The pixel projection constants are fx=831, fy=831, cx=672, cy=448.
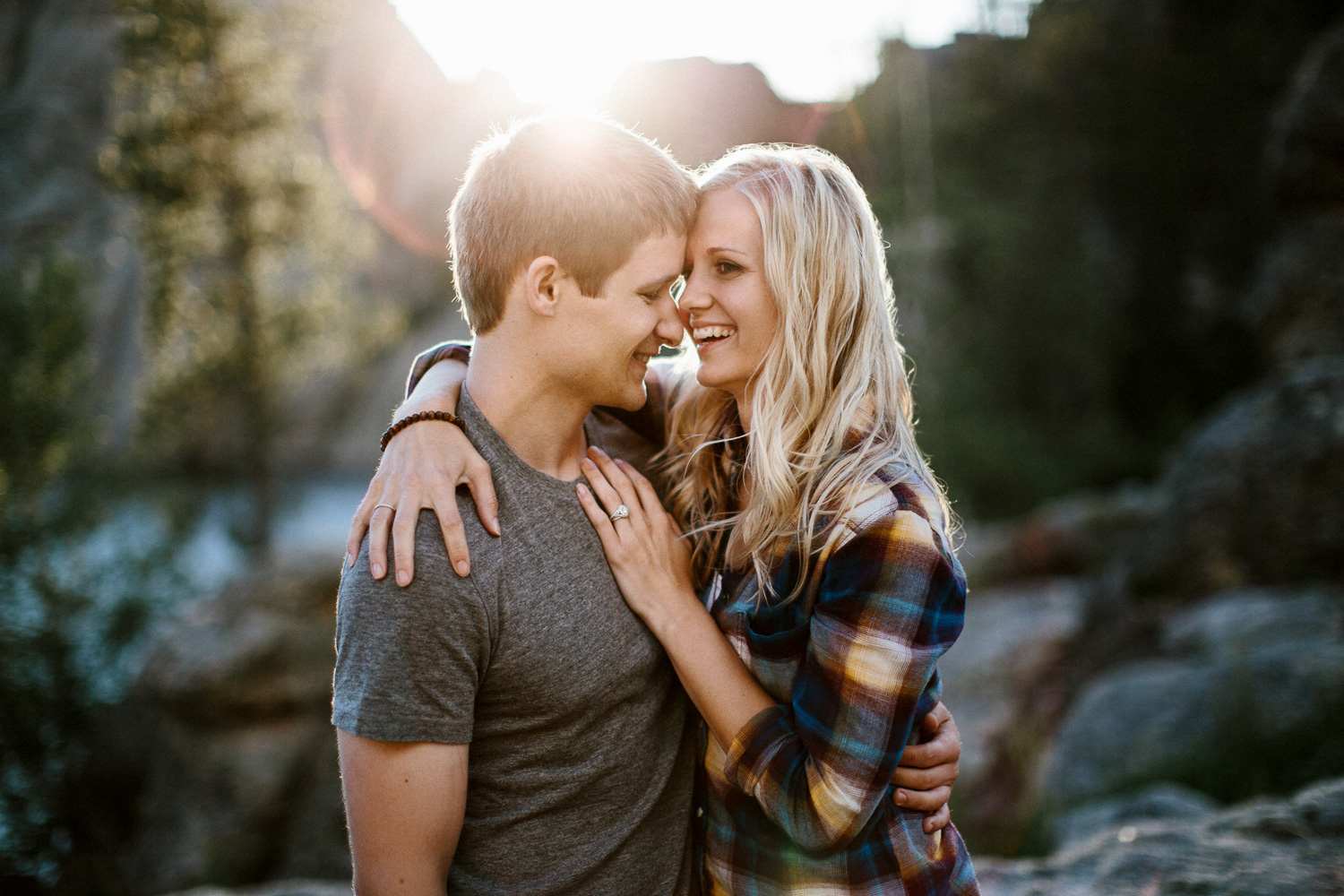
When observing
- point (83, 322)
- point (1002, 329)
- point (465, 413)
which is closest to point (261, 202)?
point (83, 322)

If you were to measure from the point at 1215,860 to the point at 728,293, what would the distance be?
2330 mm

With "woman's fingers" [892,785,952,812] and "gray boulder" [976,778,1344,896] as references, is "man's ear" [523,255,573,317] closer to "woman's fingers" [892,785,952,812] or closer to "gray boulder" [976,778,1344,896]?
"woman's fingers" [892,785,952,812]

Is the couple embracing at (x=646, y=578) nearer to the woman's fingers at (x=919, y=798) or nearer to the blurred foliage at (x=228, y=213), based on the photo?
the woman's fingers at (x=919, y=798)

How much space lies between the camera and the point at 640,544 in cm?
190

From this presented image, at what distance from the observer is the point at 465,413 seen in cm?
194

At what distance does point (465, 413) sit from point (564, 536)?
382 mm

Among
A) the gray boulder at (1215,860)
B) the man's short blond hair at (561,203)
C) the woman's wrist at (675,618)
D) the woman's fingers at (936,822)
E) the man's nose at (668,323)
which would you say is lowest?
the gray boulder at (1215,860)

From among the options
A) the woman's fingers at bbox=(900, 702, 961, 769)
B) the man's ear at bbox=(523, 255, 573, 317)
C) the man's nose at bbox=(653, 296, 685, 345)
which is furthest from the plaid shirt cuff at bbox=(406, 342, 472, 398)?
the woman's fingers at bbox=(900, 702, 961, 769)

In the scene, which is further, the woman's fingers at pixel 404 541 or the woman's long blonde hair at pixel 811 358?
the woman's long blonde hair at pixel 811 358

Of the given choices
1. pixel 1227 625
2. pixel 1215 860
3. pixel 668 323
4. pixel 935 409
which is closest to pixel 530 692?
pixel 668 323

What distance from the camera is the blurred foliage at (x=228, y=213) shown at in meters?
10.5

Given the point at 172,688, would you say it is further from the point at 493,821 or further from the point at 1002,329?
the point at 1002,329

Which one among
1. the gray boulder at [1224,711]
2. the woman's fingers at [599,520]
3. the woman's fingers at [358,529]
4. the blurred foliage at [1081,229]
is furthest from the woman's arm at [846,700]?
the blurred foliage at [1081,229]

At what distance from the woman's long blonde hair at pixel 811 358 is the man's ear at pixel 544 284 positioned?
18.1 inches
